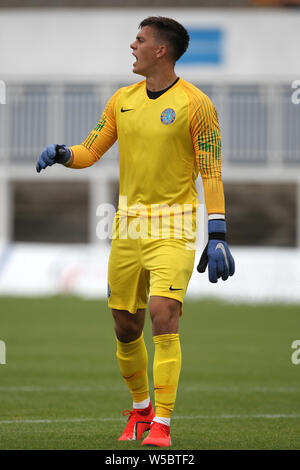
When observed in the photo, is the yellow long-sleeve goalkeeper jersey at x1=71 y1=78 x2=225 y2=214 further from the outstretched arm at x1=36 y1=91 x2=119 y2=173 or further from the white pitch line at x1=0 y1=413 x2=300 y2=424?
the white pitch line at x1=0 y1=413 x2=300 y2=424

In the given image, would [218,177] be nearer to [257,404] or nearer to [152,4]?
[257,404]

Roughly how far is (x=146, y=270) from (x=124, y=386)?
316cm

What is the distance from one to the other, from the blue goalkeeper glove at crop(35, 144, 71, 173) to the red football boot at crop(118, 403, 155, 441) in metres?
1.67

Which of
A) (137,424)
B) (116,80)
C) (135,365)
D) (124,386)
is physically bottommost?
(124,386)

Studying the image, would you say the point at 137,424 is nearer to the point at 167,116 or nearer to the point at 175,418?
the point at 175,418

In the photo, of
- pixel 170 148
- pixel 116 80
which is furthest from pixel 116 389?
pixel 116 80

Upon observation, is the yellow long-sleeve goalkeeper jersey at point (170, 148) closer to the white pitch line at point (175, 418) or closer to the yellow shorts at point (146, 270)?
the yellow shorts at point (146, 270)

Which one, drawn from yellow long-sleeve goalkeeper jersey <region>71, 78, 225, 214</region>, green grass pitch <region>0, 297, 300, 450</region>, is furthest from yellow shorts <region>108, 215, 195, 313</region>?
green grass pitch <region>0, 297, 300, 450</region>

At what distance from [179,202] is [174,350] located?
920 mm

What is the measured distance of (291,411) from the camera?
7.71 m

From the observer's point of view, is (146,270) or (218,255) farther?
(146,270)

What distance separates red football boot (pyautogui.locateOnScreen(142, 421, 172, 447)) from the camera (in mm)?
5941

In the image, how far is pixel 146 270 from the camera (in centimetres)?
634
